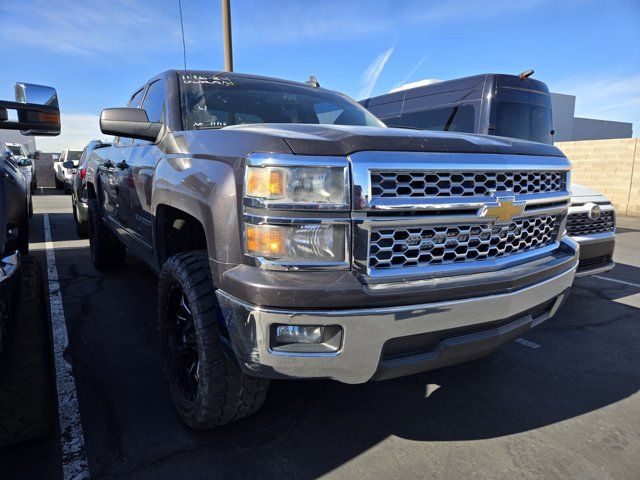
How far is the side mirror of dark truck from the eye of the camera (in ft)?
6.61

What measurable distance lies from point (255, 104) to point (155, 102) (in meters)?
0.84

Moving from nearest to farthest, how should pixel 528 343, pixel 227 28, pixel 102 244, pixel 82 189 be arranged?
1. pixel 528 343
2. pixel 102 244
3. pixel 82 189
4. pixel 227 28

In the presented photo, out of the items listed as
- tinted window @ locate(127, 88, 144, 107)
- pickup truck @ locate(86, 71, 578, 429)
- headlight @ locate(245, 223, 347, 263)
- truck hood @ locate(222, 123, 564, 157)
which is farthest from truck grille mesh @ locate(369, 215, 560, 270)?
tinted window @ locate(127, 88, 144, 107)

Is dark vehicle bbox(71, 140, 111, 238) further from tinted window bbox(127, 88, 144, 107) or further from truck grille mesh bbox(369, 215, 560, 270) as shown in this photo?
truck grille mesh bbox(369, 215, 560, 270)

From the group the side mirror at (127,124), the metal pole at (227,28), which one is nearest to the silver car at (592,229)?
the side mirror at (127,124)

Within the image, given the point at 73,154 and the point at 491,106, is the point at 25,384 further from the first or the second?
the point at 73,154

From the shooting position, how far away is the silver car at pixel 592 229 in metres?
3.95

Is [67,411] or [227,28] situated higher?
[227,28]

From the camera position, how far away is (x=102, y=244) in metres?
5.00

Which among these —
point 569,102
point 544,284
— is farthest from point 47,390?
point 569,102

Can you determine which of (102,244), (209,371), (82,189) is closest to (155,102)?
(209,371)

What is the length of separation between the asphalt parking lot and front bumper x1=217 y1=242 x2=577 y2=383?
21.9 inches

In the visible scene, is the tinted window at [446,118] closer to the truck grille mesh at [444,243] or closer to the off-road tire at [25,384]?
the truck grille mesh at [444,243]

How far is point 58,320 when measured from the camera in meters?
3.66
